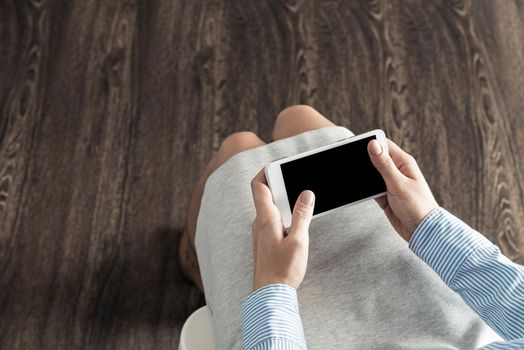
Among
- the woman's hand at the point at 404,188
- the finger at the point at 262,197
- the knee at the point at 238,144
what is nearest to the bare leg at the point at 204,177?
the knee at the point at 238,144

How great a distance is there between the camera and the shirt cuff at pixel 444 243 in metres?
0.77

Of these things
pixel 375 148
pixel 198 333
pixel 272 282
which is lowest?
pixel 198 333

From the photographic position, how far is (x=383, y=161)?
0.82m

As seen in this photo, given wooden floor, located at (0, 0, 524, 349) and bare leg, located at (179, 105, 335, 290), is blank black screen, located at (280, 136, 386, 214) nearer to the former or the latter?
bare leg, located at (179, 105, 335, 290)

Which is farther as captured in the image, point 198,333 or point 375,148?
point 198,333

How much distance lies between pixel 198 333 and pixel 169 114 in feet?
2.50

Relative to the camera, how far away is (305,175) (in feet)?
2.78

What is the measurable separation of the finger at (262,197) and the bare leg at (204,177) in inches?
8.2

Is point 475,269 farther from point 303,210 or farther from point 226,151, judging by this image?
point 226,151

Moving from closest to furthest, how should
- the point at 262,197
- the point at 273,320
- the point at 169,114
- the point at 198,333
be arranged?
the point at 273,320 < the point at 262,197 < the point at 198,333 < the point at 169,114

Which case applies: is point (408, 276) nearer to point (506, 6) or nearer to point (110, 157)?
point (110, 157)

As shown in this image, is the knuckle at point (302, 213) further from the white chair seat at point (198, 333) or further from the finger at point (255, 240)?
the white chair seat at point (198, 333)

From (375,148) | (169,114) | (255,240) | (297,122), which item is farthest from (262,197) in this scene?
(169,114)

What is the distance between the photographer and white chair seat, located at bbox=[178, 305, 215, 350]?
0.90 meters
